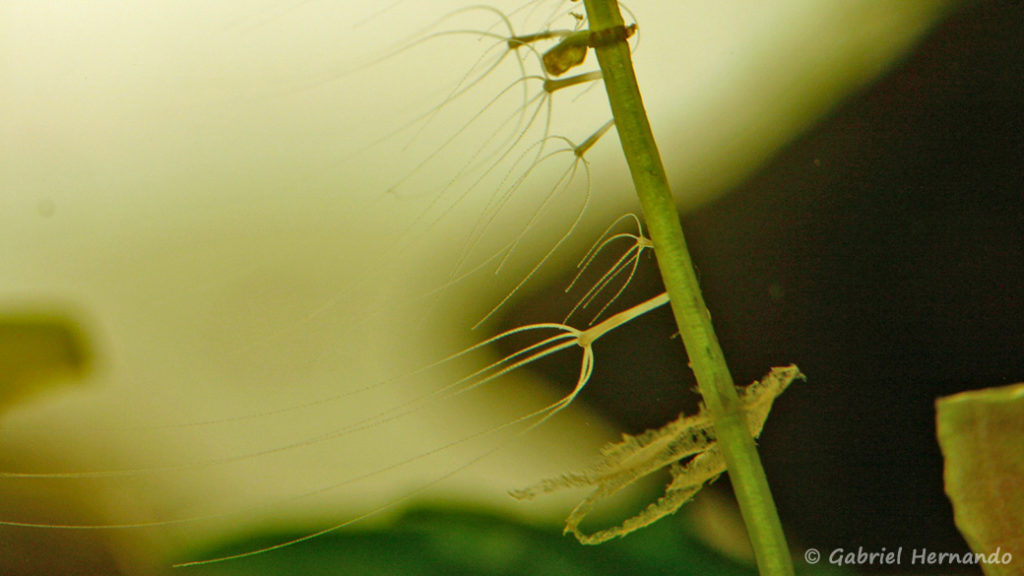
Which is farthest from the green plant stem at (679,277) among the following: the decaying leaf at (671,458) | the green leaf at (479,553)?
the green leaf at (479,553)

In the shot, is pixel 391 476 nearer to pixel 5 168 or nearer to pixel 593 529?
pixel 593 529

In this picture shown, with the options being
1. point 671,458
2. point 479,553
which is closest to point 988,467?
point 671,458

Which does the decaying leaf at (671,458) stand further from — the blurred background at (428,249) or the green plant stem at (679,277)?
the blurred background at (428,249)

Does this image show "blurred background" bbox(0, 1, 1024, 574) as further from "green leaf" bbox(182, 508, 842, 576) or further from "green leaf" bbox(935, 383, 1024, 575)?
"green leaf" bbox(935, 383, 1024, 575)

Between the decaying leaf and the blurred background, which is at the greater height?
the blurred background

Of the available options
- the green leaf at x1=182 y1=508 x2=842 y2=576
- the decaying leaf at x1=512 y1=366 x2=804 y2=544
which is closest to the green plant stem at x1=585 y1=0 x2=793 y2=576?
the decaying leaf at x1=512 y1=366 x2=804 y2=544

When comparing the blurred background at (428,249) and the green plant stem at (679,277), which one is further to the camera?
the blurred background at (428,249)
